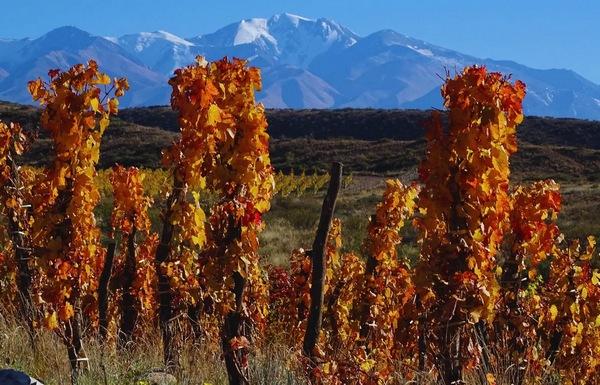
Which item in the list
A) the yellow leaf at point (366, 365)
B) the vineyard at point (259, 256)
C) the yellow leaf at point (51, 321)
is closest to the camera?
the vineyard at point (259, 256)

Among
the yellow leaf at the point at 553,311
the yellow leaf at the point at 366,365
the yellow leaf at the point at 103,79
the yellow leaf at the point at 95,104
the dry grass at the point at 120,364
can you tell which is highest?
the yellow leaf at the point at 103,79

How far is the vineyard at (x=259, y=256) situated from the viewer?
16.3 ft

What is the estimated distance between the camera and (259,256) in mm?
6488

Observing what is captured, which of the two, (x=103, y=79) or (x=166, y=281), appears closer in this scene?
(x=103, y=79)

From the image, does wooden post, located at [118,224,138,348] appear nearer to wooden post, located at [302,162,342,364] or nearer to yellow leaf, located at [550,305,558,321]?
wooden post, located at [302,162,342,364]

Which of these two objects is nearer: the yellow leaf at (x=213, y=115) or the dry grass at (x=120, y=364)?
the yellow leaf at (x=213, y=115)

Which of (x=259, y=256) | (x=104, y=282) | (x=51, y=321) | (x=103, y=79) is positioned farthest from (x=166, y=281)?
(x=103, y=79)

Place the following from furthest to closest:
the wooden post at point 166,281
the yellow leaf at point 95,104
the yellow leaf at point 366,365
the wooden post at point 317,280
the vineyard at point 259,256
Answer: the wooden post at point 166,281, the yellow leaf at point 95,104, the wooden post at point 317,280, the yellow leaf at point 366,365, the vineyard at point 259,256

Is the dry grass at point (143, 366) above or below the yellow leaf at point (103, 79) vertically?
below

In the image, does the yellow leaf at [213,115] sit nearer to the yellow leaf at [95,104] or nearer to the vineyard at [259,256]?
the vineyard at [259,256]

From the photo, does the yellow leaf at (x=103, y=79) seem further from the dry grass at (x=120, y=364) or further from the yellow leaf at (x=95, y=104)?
the dry grass at (x=120, y=364)

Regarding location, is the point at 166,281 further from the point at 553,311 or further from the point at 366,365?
the point at 553,311

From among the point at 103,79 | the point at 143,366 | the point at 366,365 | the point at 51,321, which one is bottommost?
the point at 143,366

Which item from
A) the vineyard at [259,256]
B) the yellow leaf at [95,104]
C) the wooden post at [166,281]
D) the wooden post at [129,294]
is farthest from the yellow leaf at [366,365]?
the wooden post at [129,294]
